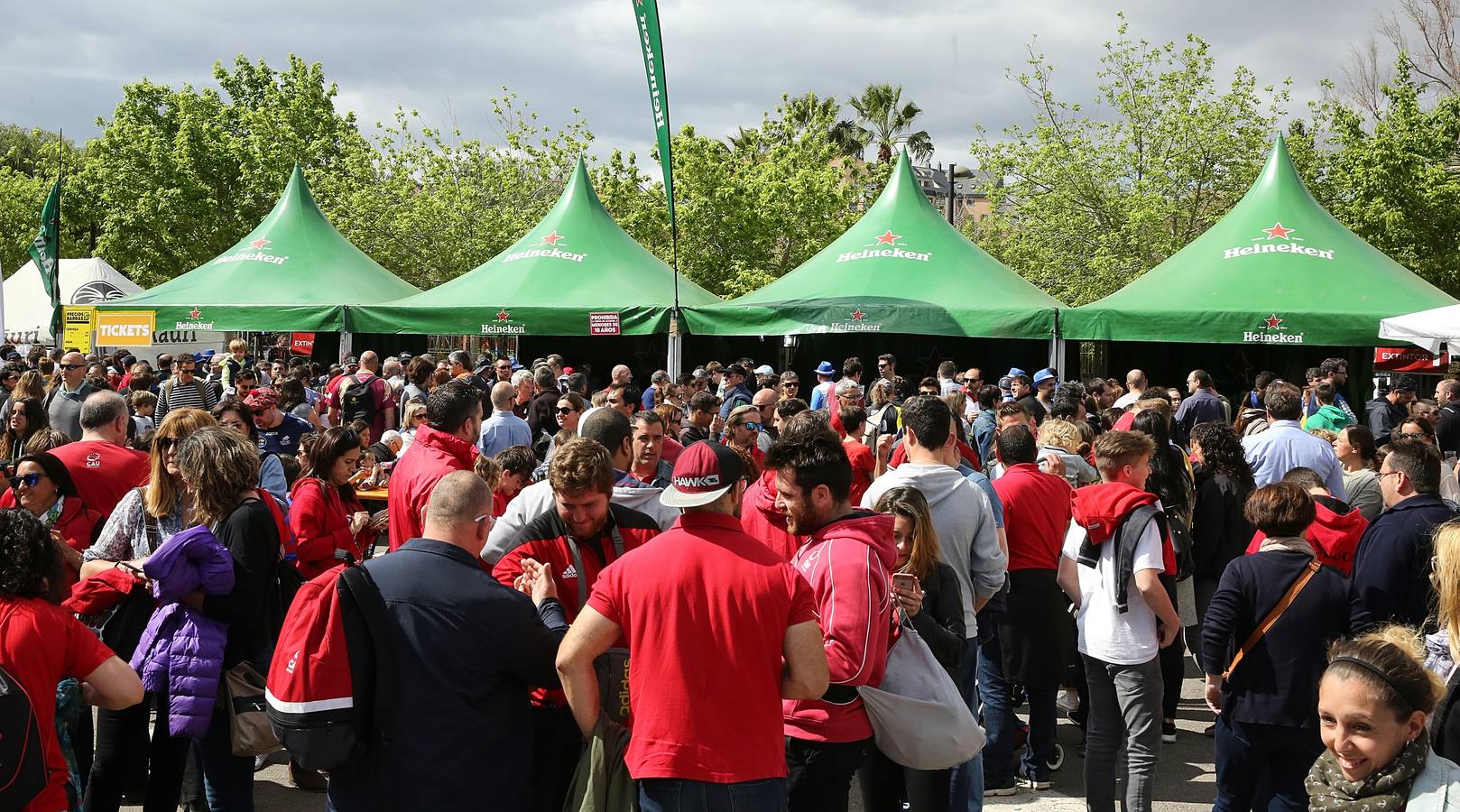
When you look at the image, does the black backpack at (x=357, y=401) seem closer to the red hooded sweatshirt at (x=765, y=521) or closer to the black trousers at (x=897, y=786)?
the red hooded sweatshirt at (x=765, y=521)

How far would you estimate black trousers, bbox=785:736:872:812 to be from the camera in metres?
3.37

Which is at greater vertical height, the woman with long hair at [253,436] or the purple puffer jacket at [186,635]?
the woman with long hair at [253,436]

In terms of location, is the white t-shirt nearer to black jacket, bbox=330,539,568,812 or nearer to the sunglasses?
black jacket, bbox=330,539,568,812

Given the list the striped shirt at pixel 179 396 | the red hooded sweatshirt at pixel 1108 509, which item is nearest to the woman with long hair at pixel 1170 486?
the red hooded sweatshirt at pixel 1108 509

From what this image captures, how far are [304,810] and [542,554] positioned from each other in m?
2.34

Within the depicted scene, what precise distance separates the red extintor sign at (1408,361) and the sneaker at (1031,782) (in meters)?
12.2

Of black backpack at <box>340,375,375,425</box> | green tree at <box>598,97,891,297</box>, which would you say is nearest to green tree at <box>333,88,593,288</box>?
green tree at <box>598,97,891,297</box>

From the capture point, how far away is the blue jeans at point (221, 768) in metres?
4.03

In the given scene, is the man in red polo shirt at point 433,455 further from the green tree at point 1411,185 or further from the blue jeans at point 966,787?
the green tree at point 1411,185

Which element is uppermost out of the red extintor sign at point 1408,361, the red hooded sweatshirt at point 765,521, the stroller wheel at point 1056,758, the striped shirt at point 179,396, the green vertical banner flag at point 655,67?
the green vertical banner flag at point 655,67

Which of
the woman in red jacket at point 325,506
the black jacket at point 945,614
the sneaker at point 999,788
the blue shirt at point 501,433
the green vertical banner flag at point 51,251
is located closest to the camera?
the black jacket at point 945,614

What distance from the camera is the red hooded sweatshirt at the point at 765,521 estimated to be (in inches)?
163

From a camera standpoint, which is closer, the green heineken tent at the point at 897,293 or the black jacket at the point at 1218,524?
the black jacket at the point at 1218,524

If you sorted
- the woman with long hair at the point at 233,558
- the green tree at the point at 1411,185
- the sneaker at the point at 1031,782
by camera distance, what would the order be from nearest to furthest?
the woman with long hair at the point at 233,558 < the sneaker at the point at 1031,782 < the green tree at the point at 1411,185
